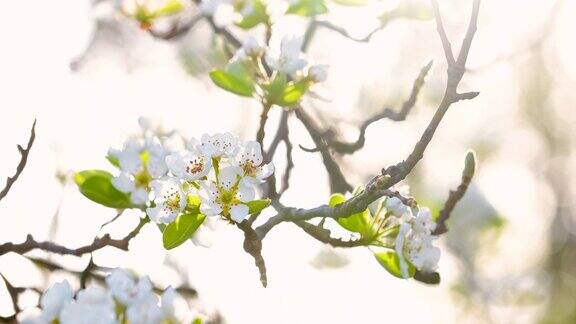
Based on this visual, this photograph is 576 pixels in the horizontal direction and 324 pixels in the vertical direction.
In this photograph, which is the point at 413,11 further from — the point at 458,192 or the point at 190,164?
the point at 190,164

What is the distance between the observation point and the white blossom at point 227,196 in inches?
63.3

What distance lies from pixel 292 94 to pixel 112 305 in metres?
0.64

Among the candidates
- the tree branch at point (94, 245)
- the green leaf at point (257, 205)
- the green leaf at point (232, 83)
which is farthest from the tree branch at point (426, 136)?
the tree branch at point (94, 245)

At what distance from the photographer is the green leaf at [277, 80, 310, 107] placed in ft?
5.96

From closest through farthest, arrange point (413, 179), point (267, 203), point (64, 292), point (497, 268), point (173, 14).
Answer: point (64, 292)
point (267, 203)
point (173, 14)
point (413, 179)
point (497, 268)

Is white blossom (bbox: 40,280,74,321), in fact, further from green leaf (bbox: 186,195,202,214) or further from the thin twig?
the thin twig

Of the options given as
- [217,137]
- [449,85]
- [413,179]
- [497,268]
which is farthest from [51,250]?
[497,268]

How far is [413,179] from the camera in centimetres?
441

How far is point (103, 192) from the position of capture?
5.60 feet

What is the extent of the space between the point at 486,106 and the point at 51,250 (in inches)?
152

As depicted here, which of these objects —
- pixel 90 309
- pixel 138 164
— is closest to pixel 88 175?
pixel 138 164

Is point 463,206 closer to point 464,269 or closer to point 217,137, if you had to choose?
point 464,269

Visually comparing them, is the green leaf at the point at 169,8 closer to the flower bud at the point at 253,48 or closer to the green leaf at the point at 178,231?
the flower bud at the point at 253,48

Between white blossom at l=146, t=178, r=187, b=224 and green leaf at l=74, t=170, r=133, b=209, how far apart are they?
3.5 inches
